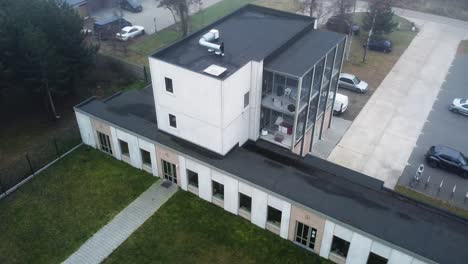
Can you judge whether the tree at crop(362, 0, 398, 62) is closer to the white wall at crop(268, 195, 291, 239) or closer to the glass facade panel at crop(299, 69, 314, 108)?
the glass facade panel at crop(299, 69, 314, 108)

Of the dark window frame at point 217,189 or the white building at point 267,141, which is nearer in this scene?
the white building at point 267,141

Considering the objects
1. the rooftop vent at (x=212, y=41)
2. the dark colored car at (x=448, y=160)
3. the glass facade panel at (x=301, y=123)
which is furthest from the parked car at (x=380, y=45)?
the rooftop vent at (x=212, y=41)

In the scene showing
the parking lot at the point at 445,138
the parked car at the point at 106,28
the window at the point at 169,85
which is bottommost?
the parking lot at the point at 445,138

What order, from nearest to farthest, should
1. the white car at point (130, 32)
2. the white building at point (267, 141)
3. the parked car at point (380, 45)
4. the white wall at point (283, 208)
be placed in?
the white building at point (267, 141) → the white wall at point (283, 208) → the parked car at point (380, 45) → the white car at point (130, 32)

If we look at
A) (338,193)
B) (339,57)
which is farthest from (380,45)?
(338,193)

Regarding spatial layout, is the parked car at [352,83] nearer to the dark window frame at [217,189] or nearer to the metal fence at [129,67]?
the metal fence at [129,67]

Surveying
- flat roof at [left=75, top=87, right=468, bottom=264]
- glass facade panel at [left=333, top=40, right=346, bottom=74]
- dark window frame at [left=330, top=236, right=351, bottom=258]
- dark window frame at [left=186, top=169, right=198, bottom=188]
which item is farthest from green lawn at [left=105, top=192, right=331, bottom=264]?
glass facade panel at [left=333, top=40, right=346, bottom=74]
